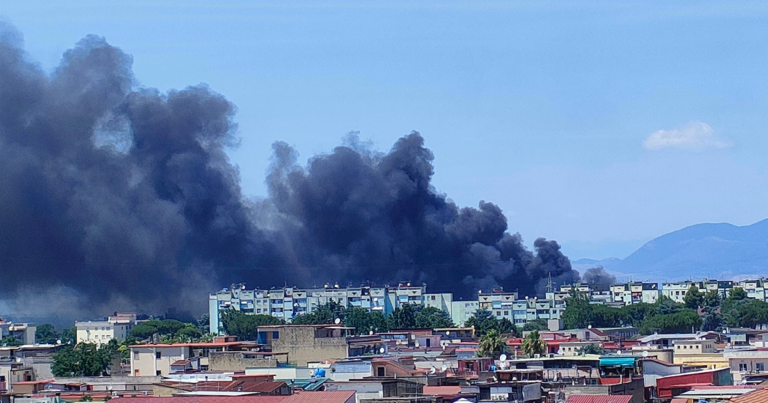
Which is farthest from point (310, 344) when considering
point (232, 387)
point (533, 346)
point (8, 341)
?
point (8, 341)

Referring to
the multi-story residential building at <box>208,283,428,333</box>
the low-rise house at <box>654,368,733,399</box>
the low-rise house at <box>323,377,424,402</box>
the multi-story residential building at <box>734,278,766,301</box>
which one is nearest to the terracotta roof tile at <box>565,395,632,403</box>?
the low-rise house at <box>654,368,733,399</box>

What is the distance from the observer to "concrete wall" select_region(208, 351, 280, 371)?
3875 cm

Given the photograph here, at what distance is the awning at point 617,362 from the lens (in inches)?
1029

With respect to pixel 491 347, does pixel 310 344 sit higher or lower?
higher

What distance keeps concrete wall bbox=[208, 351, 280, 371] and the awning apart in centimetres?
1349

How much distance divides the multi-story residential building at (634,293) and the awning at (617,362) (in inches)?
2525

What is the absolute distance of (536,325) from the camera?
75000 millimetres

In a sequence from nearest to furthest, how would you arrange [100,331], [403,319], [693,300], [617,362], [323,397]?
[323,397] → [617,362] → [403,319] → [693,300] → [100,331]

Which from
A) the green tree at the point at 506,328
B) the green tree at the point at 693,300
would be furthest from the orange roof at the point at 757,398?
the green tree at the point at 693,300

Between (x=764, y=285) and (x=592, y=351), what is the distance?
5098cm

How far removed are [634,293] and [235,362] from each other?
56.8 meters

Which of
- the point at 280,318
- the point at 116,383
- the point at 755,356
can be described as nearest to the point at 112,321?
the point at 280,318

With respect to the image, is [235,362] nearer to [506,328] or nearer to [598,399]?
[598,399]

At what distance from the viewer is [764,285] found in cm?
8894
